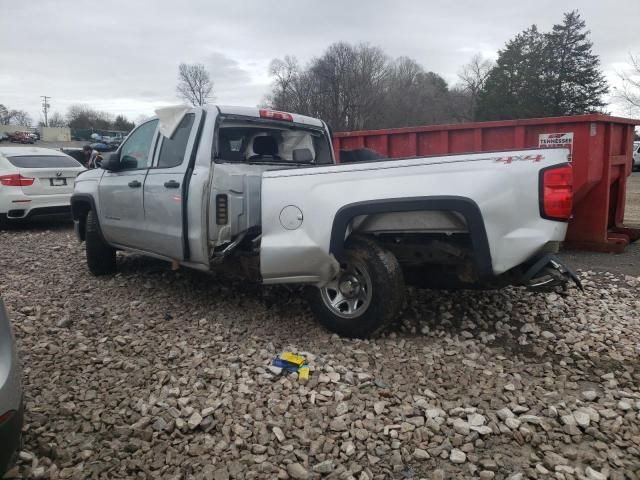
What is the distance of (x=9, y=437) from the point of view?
7.47 feet

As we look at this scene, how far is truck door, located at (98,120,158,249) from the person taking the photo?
5.48m

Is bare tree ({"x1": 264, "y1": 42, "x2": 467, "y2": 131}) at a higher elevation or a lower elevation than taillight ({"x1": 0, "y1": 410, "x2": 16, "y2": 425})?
higher

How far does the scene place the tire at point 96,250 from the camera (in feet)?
20.6

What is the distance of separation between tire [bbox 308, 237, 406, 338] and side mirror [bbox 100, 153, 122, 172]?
9.15 ft

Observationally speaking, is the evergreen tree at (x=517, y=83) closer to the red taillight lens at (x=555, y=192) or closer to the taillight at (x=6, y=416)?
the red taillight lens at (x=555, y=192)

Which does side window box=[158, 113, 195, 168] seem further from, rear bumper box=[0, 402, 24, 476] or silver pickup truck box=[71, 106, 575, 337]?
rear bumper box=[0, 402, 24, 476]

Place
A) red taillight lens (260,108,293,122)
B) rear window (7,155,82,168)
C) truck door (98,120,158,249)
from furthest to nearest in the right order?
rear window (7,155,82,168)
truck door (98,120,158,249)
red taillight lens (260,108,293,122)

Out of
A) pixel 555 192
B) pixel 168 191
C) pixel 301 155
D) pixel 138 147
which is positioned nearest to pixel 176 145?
pixel 168 191

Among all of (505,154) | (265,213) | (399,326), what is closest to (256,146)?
(265,213)

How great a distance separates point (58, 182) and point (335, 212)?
780 cm

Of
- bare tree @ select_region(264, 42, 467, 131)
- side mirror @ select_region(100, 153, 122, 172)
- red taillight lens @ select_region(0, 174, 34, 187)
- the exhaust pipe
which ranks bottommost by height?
the exhaust pipe

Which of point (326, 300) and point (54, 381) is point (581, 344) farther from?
point (54, 381)

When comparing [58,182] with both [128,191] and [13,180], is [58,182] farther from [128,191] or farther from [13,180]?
[128,191]

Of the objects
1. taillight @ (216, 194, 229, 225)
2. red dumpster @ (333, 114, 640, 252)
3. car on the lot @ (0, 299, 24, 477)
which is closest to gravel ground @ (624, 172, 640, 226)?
red dumpster @ (333, 114, 640, 252)
